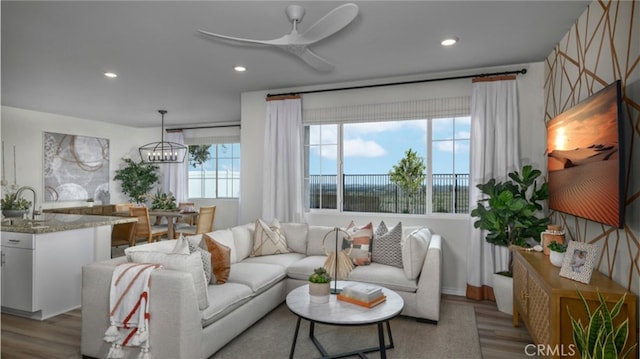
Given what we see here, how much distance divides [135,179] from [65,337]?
17.4 feet

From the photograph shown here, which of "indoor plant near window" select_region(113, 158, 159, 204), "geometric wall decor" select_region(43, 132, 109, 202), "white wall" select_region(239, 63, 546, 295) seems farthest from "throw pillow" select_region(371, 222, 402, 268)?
"geometric wall decor" select_region(43, 132, 109, 202)

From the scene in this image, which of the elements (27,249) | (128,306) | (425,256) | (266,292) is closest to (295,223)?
(266,292)

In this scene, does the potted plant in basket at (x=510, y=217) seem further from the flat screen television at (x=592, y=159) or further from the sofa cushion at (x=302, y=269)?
the sofa cushion at (x=302, y=269)

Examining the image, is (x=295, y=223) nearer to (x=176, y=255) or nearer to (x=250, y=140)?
(x=250, y=140)

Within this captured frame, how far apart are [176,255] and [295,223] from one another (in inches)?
85.2

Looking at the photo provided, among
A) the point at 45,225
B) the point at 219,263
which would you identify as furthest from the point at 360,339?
the point at 45,225

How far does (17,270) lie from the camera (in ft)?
10.7

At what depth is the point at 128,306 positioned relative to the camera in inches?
88.4

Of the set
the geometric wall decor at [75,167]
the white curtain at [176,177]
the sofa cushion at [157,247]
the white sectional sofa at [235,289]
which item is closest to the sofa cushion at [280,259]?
the white sectional sofa at [235,289]

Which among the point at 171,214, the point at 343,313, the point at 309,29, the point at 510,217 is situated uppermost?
the point at 309,29

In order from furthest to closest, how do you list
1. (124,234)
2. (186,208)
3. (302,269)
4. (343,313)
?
1. (186,208)
2. (124,234)
3. (302,269)
4. (343,313)

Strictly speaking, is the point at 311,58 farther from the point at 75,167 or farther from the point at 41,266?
the point at 75,167

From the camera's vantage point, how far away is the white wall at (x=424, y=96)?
3814 millimetres

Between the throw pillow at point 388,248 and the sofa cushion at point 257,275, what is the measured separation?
1.00m
